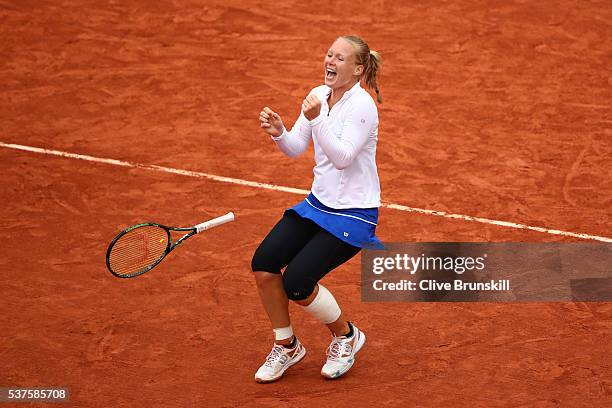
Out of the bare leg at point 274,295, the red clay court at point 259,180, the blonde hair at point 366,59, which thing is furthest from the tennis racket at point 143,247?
the blonde hair at point 366,59

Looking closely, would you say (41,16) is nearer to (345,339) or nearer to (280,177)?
(280,177)

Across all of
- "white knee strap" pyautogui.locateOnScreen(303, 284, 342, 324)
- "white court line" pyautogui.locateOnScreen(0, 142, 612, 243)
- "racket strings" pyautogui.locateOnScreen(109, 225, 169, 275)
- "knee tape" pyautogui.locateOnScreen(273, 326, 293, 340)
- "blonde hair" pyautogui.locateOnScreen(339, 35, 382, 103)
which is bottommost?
"knee tape" pyautogui.locateOnScreen(273, 326, 293, 340)

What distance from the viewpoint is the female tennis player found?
6.89 metres

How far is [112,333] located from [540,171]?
468 centimetres

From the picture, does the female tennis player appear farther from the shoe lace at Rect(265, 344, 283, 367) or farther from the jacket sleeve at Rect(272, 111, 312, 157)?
the shoe lace at Rect(265, 344, 283, 367)

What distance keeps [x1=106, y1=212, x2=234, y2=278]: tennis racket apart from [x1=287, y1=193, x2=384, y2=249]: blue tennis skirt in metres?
0.61

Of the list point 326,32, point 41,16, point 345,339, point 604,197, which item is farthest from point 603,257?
point 41,16

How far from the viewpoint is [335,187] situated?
700 cm

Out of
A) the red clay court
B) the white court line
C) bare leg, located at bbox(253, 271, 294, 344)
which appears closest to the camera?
bare leg, located at bbox(253, 271, 294, 344)

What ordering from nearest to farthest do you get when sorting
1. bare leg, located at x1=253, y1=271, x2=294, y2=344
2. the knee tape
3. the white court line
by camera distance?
bare leg, located at x1=253, y1=271, x2=294, y2=344, the knee tape, the white court line

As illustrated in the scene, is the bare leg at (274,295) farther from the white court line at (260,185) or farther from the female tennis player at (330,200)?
the white court line at (260,185)

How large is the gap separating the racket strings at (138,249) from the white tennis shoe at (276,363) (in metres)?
1.01

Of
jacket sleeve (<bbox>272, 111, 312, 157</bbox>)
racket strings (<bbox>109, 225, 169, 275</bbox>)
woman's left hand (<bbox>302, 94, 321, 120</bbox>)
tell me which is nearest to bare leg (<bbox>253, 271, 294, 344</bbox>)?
racket strings (<bbox>109, 225, 169, 275</bbox>)

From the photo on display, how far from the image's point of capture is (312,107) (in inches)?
259
